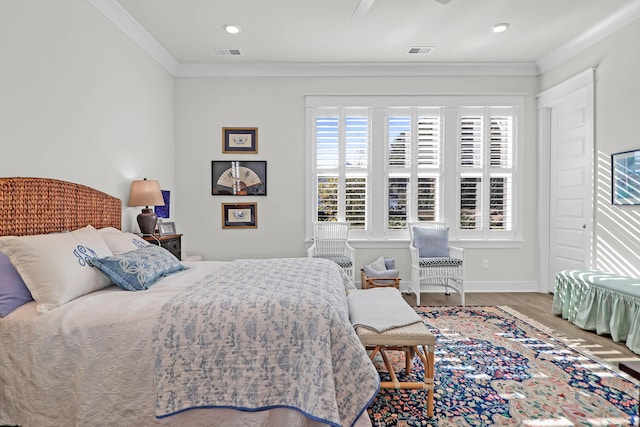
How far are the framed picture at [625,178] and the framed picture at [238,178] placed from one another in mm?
3842

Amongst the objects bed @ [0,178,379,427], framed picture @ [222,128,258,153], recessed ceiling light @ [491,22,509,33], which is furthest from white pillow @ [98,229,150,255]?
recessed ceiling light @ [491,22,509,33]

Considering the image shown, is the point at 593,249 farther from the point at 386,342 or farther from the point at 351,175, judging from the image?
the point at 386,342

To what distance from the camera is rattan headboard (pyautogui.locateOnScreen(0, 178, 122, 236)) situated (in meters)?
2.05

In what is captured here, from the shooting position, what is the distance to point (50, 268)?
5.82 ft

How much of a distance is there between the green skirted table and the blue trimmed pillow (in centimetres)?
407

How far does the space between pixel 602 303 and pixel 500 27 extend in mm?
2832

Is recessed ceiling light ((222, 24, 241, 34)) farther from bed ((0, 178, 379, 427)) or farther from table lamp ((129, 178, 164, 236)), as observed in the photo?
bed ((0, 178, 379, 427))

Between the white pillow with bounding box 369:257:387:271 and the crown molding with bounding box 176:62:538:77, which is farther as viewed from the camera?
the crown molding with bounding box 176:62:538:77

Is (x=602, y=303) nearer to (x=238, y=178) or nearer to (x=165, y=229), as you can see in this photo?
(x=238, y=178)

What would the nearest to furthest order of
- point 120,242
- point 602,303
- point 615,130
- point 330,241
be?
point 120,242, point 602,303, point 615,130, point 330,241

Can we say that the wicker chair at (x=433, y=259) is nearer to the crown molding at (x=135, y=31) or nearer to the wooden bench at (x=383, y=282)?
the wooden bench at (x=383, y=282)

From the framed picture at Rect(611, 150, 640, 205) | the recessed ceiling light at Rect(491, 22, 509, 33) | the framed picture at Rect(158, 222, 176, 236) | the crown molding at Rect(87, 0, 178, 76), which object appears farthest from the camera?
the framed picture at Rect(158, 222, 176, 236)

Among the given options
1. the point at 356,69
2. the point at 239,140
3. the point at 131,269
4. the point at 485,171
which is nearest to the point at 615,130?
the point at 485,171

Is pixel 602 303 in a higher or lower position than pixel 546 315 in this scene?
higher
